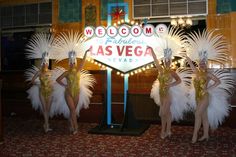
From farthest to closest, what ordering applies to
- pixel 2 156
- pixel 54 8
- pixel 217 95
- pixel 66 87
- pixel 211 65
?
1. pixel 54 8
2. pixel 211 65
3. pixel 66 87
4. pixel 217 95
5. pixel 2 156

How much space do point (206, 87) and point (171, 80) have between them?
2.04 feet

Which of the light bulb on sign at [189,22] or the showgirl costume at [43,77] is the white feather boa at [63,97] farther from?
the light bulb on sign at [189,22]

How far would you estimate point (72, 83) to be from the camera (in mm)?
6512

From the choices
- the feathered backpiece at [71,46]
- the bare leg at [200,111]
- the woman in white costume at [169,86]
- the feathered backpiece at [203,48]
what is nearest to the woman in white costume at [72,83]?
the feathered backpiece at [71,46]

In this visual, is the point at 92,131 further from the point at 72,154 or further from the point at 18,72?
the point at 18,72

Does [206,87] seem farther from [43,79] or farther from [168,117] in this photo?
[43,79]

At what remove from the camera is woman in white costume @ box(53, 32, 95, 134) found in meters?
6.54

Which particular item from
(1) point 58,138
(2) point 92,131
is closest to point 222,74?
(2) point 92,131

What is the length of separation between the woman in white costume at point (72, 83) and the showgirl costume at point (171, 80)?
1440 mm

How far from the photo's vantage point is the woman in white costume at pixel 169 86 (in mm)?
6043

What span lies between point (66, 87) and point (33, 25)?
2908 millimetres

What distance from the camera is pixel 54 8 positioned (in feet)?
27.6

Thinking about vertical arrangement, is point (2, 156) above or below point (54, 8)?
below

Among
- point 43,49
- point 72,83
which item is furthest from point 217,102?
point 43,49
